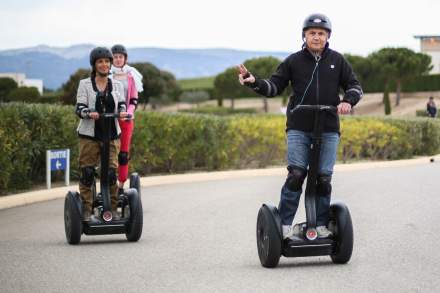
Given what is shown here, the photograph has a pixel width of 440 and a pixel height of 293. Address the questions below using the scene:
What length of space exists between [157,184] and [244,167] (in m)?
5.11

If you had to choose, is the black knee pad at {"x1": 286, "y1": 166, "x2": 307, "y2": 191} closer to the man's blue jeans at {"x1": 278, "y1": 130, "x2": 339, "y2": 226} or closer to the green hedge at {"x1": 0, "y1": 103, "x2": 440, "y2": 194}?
the man's blue jeans at {"x1": 278, "y1": 130, "x2": 339, "y2": 226}

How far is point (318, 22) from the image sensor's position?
793 cm

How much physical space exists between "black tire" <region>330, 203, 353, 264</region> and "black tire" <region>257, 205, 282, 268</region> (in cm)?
47

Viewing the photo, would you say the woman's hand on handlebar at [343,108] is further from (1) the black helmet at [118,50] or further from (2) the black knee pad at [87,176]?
(1) the black helmet at [118,50]

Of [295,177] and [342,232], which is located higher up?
[295,177]

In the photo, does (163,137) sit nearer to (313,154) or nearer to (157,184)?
(157,184)

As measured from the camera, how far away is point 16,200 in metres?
14.7

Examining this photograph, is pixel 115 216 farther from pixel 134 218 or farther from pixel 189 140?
pixel 189 140

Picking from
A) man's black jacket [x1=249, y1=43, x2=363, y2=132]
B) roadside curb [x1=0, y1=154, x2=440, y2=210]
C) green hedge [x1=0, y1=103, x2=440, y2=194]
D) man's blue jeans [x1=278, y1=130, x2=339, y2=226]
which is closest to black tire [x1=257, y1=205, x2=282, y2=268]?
man's blue jeans [x1=278, y1=130, x2=339, y2=226]

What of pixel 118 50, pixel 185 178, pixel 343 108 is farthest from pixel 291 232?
pixel 185 178

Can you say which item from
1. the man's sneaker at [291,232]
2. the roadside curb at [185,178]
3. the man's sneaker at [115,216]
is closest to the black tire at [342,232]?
the man's sneaker at [291,232]

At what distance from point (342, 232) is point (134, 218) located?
2.68m

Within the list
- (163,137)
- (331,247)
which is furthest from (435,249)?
(163,137)

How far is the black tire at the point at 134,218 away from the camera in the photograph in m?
9.83
